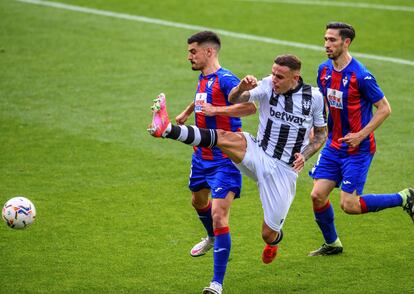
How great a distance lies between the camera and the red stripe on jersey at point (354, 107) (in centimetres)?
976

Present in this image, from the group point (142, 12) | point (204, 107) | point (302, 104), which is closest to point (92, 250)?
point (204, 107)

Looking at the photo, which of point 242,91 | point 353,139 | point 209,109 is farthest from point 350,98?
point 209,109

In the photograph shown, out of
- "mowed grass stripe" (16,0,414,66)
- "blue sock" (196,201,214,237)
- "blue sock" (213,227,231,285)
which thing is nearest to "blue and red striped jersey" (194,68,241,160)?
"blue sock" (196,201,214,237)

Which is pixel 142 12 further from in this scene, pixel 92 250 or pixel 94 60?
pixel 92 250

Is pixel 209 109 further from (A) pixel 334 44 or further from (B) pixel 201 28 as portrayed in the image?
(B) pixel 201 28

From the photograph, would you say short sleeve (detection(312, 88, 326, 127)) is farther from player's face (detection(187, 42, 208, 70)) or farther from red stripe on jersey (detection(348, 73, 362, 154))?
player's face (detection(187, 42, 208, 70))

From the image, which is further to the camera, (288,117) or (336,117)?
(336,117)

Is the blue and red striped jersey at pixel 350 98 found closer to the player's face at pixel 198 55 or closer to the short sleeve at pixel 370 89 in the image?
the short sleeve at pixel 370 89

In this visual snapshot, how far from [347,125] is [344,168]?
525 millimetres

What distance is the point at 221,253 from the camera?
9.09 meters

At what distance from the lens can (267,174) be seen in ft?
30.6

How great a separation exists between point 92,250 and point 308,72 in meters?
9.20

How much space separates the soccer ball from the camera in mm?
9531

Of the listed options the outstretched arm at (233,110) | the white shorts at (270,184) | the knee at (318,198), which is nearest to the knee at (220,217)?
the white shorts at (270,184)
